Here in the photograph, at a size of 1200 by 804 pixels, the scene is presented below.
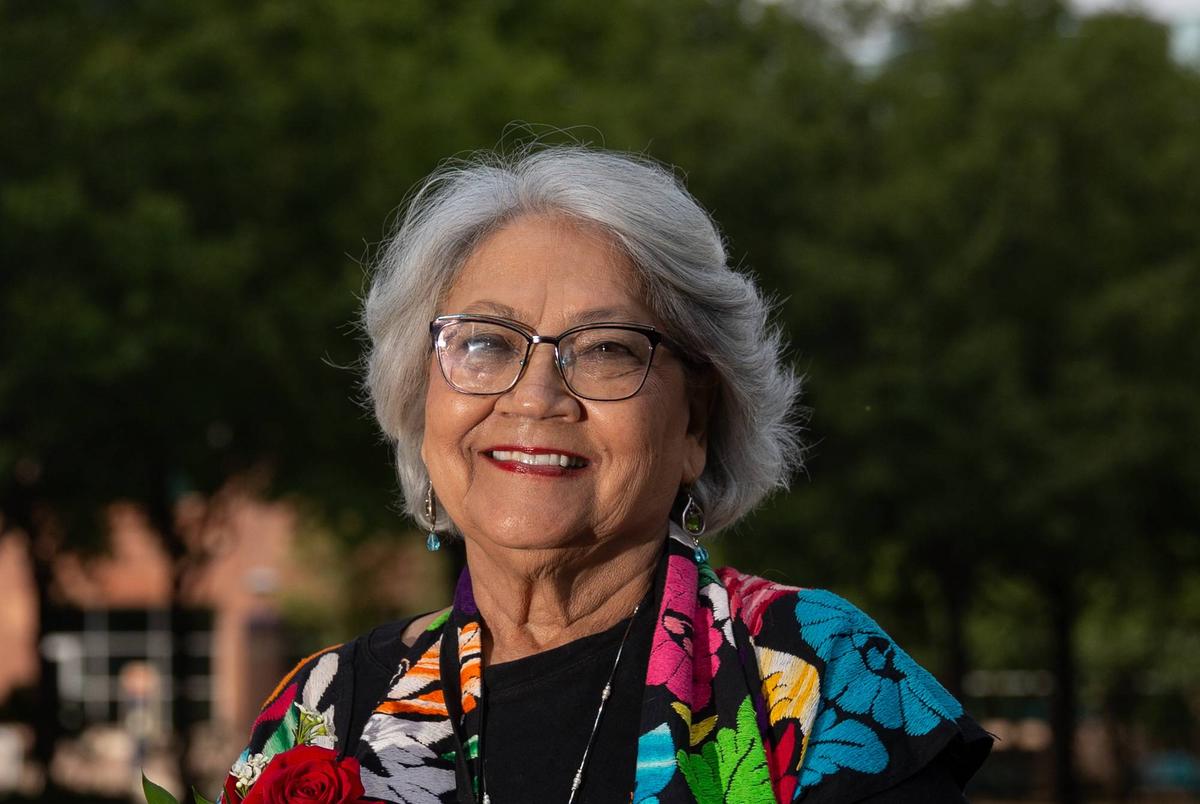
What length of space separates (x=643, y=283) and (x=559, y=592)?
0.53 metres

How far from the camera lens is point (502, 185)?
313 centimetres

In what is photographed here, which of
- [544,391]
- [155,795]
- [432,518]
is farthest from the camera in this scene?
[432,518]

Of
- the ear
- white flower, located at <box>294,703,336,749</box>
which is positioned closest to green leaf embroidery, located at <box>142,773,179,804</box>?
white flower, located at <box>294,703,336,749</box>

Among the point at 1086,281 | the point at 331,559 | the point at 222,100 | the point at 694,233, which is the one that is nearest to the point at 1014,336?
the point at 1086,281

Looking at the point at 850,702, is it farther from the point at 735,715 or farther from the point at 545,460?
the point at 545,460

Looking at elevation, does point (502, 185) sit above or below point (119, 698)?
above

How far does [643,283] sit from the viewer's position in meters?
2.99

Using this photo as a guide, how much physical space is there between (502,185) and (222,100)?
12.5 meters

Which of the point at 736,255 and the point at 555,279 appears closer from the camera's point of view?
the point at 555,279

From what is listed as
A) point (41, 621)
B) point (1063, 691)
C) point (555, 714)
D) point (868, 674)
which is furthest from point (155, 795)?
point (1063, 691)

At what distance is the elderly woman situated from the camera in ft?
8.91

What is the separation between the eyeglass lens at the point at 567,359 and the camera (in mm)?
2904

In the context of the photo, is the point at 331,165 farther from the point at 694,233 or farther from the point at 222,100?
the point at 694,233

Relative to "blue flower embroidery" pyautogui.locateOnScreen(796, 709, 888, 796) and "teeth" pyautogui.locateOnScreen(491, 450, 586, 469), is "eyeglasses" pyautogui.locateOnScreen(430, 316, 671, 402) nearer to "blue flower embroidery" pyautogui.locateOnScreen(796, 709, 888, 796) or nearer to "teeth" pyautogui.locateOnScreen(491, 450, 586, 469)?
"teeth" pyautogui.locateOnScreen(491, 450, 586, 469)
